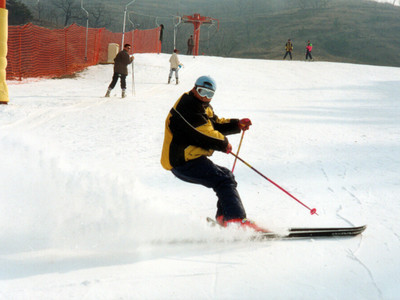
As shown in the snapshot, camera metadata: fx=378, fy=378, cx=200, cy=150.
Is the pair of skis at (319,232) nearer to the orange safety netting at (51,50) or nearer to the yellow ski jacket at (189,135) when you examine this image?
the yellow ski jacket at (189,135)

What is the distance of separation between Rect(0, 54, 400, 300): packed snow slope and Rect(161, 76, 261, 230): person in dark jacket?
0.32 m

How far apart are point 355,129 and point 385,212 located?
5251 millimetres

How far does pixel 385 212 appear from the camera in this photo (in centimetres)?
437

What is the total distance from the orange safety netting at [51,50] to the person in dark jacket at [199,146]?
12610 mm

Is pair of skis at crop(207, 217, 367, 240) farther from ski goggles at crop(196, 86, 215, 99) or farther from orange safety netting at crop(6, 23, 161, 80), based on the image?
orange safety netting at crop(6, 23, 161, 80)

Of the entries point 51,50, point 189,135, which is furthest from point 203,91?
point 51,50

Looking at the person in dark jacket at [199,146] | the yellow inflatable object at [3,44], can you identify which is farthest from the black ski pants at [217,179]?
the yellow inflatable object at [3,44]

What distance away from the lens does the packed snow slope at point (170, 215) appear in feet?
8.96

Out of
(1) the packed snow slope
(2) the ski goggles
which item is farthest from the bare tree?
(2) the ski goggles

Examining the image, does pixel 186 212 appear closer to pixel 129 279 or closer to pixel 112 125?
pixel 129 279

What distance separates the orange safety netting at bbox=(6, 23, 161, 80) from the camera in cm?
1459

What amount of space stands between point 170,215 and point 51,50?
15.6m

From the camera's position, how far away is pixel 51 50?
55.8 feet

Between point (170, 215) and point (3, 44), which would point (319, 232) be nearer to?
point (170, 215)
